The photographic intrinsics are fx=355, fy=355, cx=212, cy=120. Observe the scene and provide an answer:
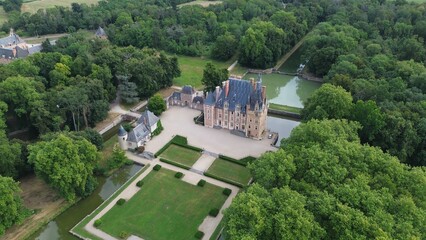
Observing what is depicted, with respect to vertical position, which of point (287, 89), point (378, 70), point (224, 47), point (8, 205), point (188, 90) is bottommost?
point (287, 89)

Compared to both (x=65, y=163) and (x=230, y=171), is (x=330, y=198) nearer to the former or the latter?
(x=230, y=171)

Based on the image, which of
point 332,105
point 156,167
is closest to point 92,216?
point 156,167

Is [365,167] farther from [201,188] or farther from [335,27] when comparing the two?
[335,27]

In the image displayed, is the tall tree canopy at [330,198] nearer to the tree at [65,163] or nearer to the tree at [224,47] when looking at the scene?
the tree at [65,163]

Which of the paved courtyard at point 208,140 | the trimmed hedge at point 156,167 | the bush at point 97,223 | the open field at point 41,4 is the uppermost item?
the open field at point 41,4

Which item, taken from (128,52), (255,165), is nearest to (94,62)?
(128,52)

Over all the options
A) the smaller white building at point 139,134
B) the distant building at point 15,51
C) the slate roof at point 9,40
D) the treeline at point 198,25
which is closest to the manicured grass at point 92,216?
the smaller white building at point 139,134

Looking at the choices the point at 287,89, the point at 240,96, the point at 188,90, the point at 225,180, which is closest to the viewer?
the point at 225,180
